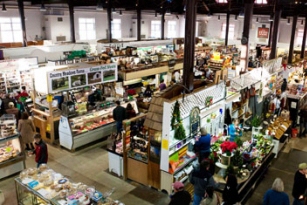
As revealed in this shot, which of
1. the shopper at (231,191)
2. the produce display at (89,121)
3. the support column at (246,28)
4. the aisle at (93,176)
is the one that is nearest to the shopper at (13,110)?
the aisle at (93,176)

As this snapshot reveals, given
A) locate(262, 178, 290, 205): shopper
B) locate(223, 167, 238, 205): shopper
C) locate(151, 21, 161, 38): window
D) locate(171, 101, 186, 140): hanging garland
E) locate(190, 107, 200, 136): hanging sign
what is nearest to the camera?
locate(262, 178, 290, 205): shopper

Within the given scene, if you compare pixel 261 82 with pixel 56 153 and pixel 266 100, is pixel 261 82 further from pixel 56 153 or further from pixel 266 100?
pixel 56 153

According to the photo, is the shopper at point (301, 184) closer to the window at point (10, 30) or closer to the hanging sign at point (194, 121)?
the hanging sign at point (194, 121)

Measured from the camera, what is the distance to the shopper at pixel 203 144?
7133 mm

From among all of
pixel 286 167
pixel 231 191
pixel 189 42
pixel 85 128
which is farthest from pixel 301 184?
pixel 85 128

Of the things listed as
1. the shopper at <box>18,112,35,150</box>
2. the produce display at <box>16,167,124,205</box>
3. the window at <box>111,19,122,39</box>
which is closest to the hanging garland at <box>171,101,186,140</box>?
the produce display at <box>16,167,124,205</box>

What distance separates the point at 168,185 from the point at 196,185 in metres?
1.15

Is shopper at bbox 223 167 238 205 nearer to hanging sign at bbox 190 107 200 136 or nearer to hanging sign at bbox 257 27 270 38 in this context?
hanging sign at bbox 190 107 200 136

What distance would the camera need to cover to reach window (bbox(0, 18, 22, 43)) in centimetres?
2202

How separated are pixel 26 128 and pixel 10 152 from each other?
119 centimetres

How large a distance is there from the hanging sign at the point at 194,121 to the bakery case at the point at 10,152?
14.7ft

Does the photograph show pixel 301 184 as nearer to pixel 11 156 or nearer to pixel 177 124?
pixel 177 124

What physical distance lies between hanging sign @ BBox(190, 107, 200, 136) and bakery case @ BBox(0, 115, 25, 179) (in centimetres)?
449

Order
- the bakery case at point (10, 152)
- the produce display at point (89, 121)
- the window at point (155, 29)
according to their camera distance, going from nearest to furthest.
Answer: the bakery case at point (10, 152), the produce display at point (89, 121), the window at point (155, 29)
